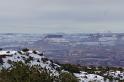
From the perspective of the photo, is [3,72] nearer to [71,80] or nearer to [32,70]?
[32,70]

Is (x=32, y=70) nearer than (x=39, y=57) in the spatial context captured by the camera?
Yes

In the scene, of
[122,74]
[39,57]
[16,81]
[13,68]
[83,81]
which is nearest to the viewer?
[16,81]

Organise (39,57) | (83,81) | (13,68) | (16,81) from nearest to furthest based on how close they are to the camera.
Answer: (16,81)
(13,68)
(83,81)
(39,57)

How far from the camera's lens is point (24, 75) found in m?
32.4

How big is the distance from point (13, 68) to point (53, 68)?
42.1 feet

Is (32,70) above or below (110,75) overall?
above

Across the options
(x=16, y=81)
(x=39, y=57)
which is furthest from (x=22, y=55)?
(x=16, y=81)

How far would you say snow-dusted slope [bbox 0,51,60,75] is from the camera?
43.4 m

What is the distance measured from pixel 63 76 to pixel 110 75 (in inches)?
717

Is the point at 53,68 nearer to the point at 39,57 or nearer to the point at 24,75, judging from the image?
the point at 39,57

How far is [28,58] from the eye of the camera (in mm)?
45594

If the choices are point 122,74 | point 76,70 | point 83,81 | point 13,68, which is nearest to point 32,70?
point 13,68

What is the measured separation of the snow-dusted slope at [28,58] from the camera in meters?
43.4

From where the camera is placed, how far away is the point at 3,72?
3397 centimetres
